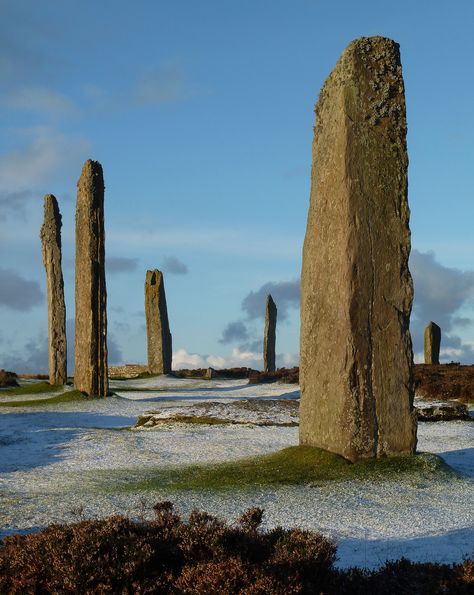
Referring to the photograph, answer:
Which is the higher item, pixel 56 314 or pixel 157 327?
pixel 56 314

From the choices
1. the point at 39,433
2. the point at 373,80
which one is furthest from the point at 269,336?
the point at 373,80

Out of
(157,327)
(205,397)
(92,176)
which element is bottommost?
(205,397)

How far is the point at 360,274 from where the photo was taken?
10.7 metres

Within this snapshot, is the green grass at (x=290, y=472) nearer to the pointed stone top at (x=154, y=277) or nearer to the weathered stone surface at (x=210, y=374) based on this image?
the pointed stone top at (x=154, y=277)

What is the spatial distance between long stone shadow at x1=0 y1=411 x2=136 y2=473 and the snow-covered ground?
0.02m

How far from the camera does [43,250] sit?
92.1 feet

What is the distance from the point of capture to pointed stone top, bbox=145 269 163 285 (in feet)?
120

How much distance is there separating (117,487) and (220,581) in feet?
17.7

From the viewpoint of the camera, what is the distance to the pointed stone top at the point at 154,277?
1446 inches

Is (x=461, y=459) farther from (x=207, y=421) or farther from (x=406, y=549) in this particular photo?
(x=406, y=549)

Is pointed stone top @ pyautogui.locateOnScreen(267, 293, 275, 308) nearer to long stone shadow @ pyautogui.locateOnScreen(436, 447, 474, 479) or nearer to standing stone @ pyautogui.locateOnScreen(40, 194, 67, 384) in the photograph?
standing stone @ pyautogui.locateOnScreen(40, 194, 67, 384)

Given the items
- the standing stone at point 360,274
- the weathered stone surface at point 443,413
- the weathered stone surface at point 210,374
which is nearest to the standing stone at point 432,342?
the weathered stone surface at point 210,374

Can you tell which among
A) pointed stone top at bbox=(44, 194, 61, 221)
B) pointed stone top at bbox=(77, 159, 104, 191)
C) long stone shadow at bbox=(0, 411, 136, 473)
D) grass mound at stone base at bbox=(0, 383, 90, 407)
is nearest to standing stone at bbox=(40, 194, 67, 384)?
pointed stone top at bbox=(44, 194, 61, 221)

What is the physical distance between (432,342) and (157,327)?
12.7 m
